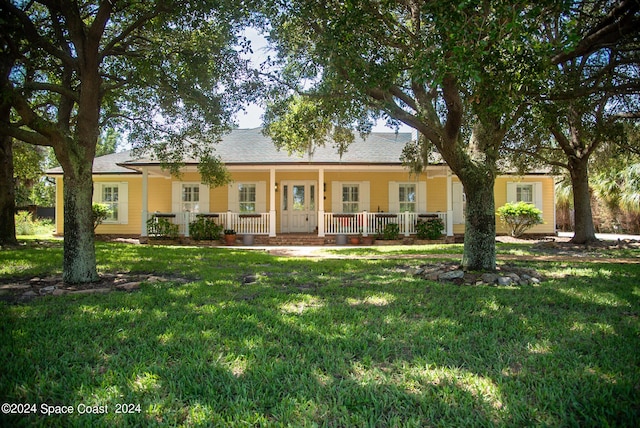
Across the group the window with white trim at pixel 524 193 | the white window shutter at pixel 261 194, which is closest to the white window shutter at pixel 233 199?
the white window shutter at pixel 261 194

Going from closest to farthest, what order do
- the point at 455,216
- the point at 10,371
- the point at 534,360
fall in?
the point at 10,371 < the point at 534,360 < the point at 455,216

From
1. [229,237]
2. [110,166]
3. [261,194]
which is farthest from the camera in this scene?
[110,166]

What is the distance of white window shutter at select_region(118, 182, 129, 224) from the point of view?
16953 millimetres

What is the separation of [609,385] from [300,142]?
297 inches

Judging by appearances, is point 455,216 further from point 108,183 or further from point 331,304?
point 108,183

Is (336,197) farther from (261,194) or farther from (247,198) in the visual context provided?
(247,198)

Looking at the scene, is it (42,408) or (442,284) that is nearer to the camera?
(42,408)

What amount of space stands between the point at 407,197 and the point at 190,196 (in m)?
9.67

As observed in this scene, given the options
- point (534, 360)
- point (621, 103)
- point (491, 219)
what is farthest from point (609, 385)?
point (621, 103)

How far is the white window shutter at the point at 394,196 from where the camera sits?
53.2ft

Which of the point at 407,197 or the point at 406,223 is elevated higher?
the point at 407,197

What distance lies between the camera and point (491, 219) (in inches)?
266

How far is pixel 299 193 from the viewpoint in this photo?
16.4m

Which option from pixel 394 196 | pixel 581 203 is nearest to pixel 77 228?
pixel 394 196
